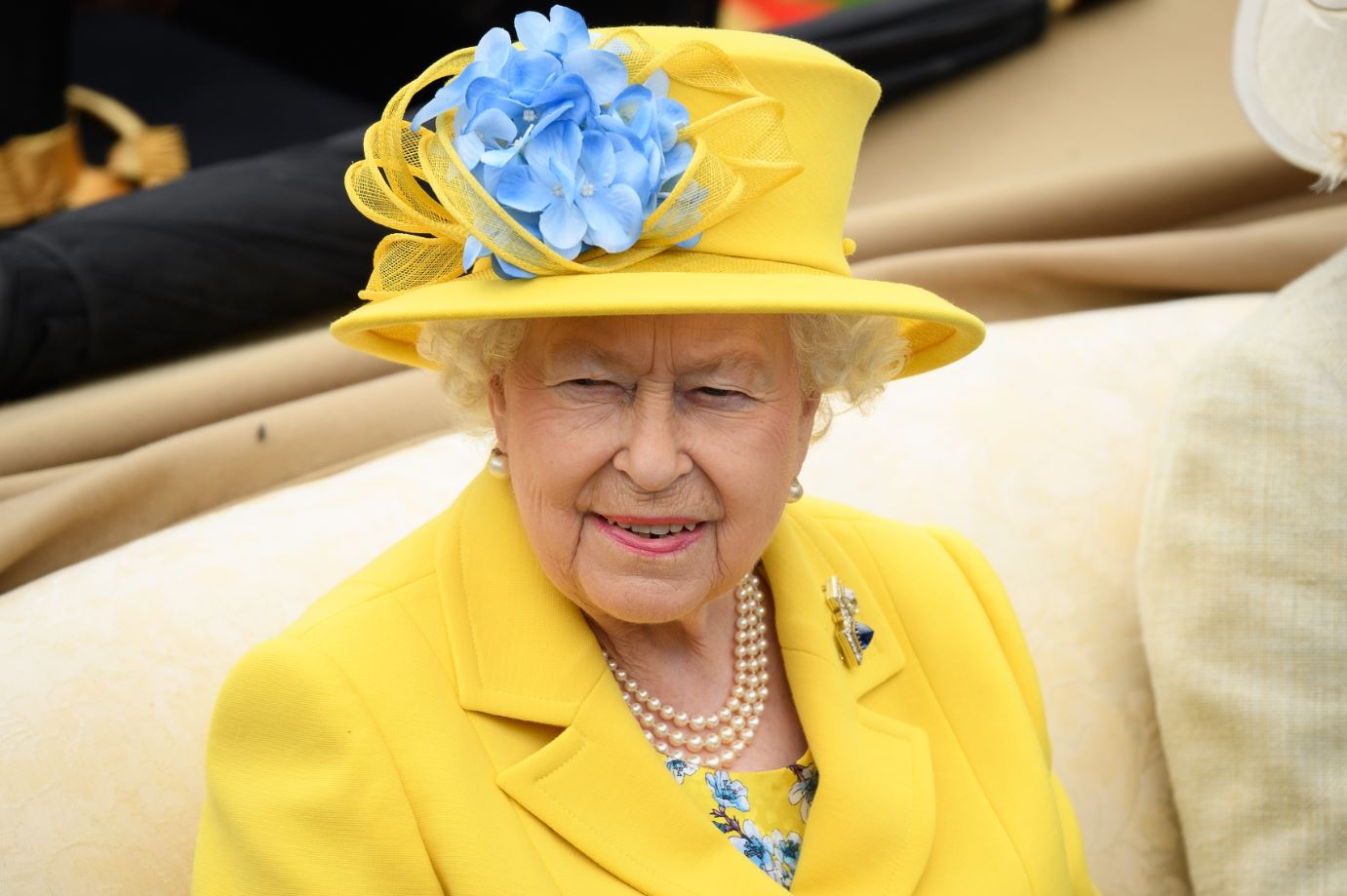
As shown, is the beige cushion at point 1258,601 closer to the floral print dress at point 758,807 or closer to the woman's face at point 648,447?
the floral print dress at point 758,807

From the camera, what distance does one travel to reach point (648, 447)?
1517mm

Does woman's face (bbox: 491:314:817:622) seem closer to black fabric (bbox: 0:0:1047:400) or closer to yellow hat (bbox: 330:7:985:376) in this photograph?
yellow hat (bbox: 330:7:985:376)

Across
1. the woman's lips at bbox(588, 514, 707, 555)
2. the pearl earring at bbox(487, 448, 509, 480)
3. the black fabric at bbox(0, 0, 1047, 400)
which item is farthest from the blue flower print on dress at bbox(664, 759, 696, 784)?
the black fabric at bbox(0, 0, 1047, 400)

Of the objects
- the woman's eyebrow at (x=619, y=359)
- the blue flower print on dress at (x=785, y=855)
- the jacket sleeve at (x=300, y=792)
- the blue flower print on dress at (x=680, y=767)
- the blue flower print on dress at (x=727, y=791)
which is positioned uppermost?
the woman's eyebrow at (x=619, y=359)

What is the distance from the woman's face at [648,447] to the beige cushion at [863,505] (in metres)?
0.64

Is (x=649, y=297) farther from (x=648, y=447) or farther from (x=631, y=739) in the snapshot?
(x=631, y=739)

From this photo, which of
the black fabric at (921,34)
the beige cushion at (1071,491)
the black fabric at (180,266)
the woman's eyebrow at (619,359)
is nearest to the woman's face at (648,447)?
the woman's eyebrow at (619,359)

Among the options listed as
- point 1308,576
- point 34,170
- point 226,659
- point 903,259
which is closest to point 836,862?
point 226,659

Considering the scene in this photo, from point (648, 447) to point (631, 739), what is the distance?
33 centimetres

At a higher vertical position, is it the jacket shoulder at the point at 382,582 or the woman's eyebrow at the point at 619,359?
the woman's eyebrow at the point at 619,359

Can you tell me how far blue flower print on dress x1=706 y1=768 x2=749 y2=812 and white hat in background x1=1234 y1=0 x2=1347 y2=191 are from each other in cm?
138

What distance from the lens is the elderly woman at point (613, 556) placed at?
142 cm

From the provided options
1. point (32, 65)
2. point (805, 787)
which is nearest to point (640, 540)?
point (805, 787)

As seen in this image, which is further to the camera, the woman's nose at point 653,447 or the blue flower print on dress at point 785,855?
the blue flower print on dress at point 785,855
